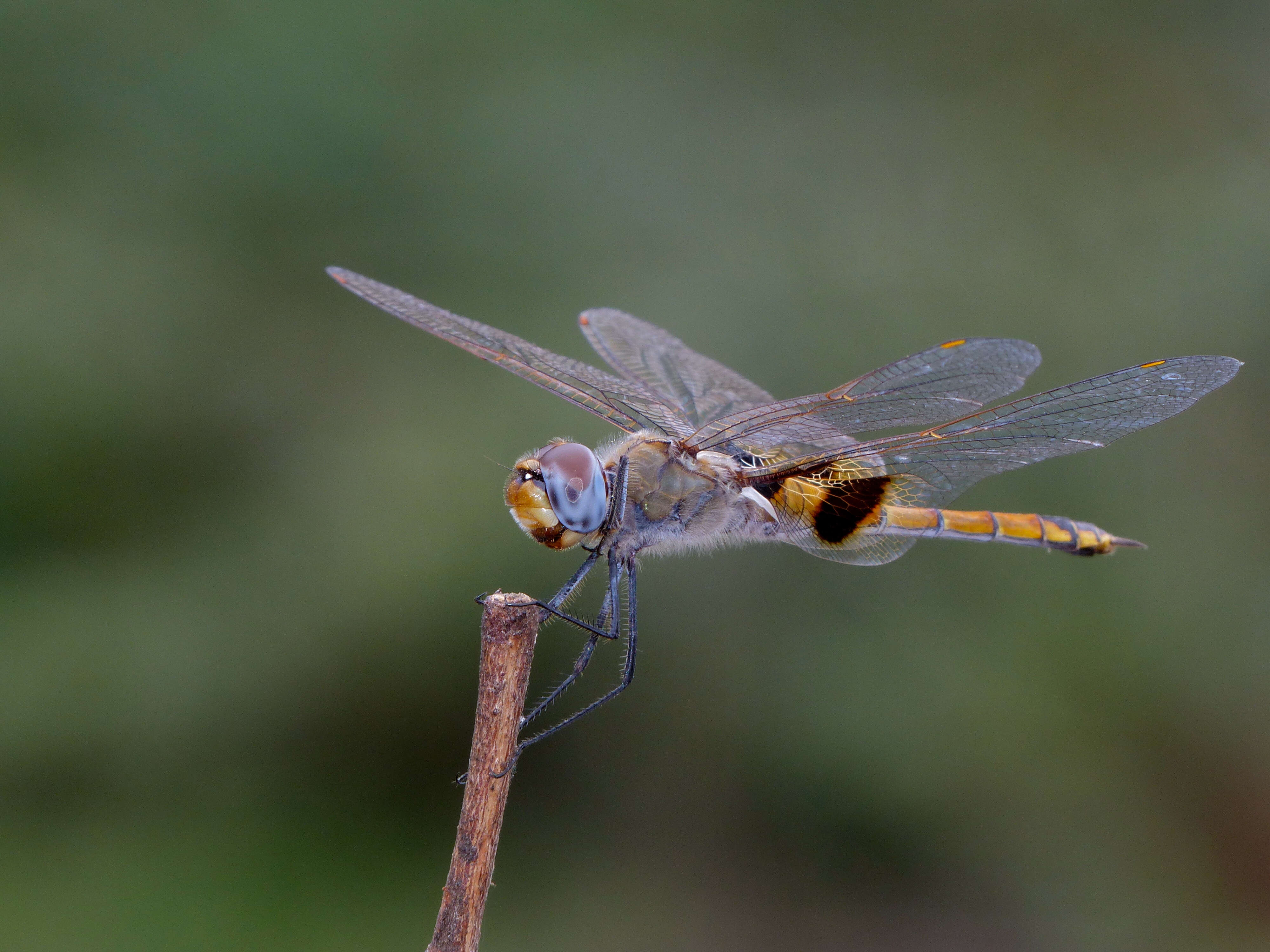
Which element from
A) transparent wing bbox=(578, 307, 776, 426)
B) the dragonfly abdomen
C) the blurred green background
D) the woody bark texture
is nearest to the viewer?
the woody bark texture

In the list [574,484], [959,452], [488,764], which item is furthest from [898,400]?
[488,764]

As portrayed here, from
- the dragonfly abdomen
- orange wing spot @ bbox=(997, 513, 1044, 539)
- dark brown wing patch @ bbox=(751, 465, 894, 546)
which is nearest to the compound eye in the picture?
dark brown wing patch @ bbox=(751, 465, 894, 546)

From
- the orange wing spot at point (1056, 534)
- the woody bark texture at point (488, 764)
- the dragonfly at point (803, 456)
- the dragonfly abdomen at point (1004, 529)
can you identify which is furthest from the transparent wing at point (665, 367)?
the woody bark texture at point (488, 764)

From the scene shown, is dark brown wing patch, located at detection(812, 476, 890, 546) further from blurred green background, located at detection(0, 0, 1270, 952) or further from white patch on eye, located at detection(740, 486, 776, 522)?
blurred green background, located at detection(0, 0, 1270, 952)

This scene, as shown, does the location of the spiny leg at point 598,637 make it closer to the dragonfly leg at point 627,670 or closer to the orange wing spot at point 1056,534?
the dragonfly leg at point 627,670

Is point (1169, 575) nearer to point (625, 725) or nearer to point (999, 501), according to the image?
point (999, 501)

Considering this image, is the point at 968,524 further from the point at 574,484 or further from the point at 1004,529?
the point at 574,484
